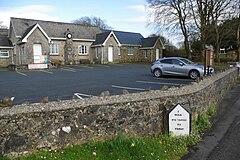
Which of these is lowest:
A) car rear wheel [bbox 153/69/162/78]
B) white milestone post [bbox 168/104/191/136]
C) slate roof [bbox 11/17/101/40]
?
white milestone post [bbox 168/104/191/136]

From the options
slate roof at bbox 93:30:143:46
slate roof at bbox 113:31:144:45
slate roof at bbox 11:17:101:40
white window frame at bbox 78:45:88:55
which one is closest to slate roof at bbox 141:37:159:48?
slate roof at bbox 93:30:143:46

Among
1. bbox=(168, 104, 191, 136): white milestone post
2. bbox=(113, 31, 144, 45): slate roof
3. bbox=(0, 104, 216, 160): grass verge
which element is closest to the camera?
bbox=(0, 104, 216, 160): grass verge

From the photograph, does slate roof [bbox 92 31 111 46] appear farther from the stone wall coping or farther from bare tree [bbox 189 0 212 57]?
the stone wall coping

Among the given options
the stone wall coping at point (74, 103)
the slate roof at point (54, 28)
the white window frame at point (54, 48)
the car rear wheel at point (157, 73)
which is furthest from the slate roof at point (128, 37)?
the stone wall coping at point (74, 103)

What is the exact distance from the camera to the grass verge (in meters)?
3.88

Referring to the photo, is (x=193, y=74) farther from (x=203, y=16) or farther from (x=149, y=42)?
(x=149, y=42)

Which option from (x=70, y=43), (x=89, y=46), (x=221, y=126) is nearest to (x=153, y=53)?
(x=89, y=46)

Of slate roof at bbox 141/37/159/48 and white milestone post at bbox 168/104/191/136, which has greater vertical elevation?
slate roof at bbox 141/37/159/48

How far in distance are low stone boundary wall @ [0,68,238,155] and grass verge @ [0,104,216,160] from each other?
139mm

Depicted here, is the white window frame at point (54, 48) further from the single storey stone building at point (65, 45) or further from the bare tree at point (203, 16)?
the bare tree at point (203, 16)

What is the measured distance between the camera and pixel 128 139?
457 cm

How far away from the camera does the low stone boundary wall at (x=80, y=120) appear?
3631mm

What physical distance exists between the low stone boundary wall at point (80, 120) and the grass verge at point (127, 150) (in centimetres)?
14

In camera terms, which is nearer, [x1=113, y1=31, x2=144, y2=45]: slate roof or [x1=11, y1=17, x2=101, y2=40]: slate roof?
[x1=11, y1=17, x2=101, y2=40]: slate roof
